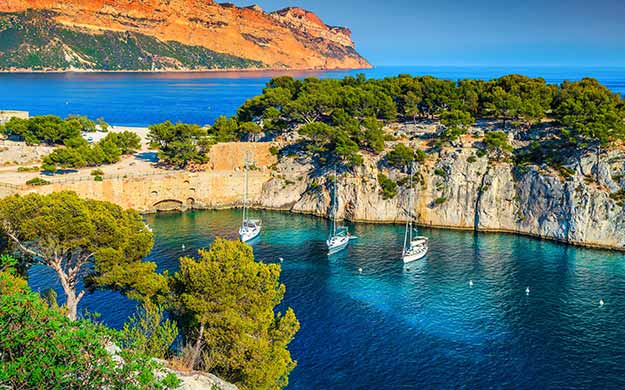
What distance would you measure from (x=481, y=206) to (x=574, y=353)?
113 feet

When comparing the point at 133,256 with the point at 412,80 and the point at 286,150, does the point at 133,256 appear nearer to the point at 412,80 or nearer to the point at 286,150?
the point at 286,150

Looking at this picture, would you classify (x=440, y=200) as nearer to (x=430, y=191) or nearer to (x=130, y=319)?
(x=430, y=191)

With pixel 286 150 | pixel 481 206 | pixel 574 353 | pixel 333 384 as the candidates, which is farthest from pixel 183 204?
pixel 574 353

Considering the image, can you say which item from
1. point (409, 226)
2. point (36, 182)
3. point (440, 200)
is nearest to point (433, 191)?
point (440, 200)

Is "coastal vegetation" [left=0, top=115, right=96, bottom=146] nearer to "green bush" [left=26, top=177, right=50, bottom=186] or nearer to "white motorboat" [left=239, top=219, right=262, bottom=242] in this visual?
"green bush" [left=26, top=177, right=50, bottom=186]

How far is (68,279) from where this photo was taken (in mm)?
39031

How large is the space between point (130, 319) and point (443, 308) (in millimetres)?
29194

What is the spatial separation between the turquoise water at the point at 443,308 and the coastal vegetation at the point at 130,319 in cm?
840

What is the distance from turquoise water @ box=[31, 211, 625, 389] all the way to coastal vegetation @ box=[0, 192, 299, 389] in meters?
8.40

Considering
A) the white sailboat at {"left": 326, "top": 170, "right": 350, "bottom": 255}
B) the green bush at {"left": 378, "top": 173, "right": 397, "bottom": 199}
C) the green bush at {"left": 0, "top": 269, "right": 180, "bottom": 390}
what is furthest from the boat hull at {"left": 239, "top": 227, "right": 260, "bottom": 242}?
the green bush at {"left": 0, "top": 269, "right": 180, "bottom": 390}

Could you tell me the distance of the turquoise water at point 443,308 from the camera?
135 ft

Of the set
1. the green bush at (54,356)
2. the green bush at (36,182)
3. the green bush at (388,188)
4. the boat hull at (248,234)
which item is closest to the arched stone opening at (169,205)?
the green bush at (36,182)

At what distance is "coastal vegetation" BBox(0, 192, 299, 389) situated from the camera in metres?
20.2

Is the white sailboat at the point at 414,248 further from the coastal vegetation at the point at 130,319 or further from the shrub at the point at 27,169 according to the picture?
the shrub at the point at 27,169
